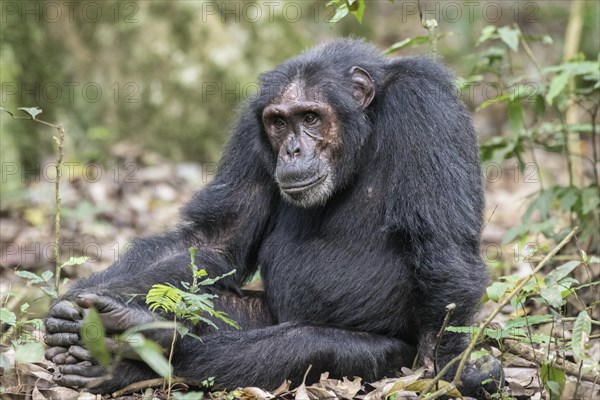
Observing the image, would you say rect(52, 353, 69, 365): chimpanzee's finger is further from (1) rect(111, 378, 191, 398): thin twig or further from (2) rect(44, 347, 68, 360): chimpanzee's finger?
(1) rect(111, 378, 191, 398): thin twig

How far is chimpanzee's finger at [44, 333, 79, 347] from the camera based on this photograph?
5996mm

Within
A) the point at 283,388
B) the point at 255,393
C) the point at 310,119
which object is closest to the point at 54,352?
the point at 255,393

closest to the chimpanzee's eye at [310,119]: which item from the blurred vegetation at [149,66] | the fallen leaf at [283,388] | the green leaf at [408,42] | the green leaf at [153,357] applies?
the green leaf at [408,42]

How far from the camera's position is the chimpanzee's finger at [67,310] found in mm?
5984

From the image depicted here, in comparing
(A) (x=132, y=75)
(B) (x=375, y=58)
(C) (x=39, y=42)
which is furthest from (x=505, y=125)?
(B) (x=375, y=58)

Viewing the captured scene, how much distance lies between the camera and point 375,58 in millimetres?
7090

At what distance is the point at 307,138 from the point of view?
668 centimetres

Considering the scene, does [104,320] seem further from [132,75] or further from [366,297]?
[132,75]

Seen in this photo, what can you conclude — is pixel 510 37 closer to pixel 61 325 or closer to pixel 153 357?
pixel 61 325

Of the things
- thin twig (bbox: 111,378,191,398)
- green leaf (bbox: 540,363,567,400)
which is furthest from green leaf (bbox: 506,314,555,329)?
thin twig (bbox: 111,378,191,398)

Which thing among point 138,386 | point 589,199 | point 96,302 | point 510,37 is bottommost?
point 138,386

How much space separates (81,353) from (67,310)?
0.33 metres

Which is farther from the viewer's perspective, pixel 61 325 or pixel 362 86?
pixel 362 86

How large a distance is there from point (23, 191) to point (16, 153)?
712 millimetres
